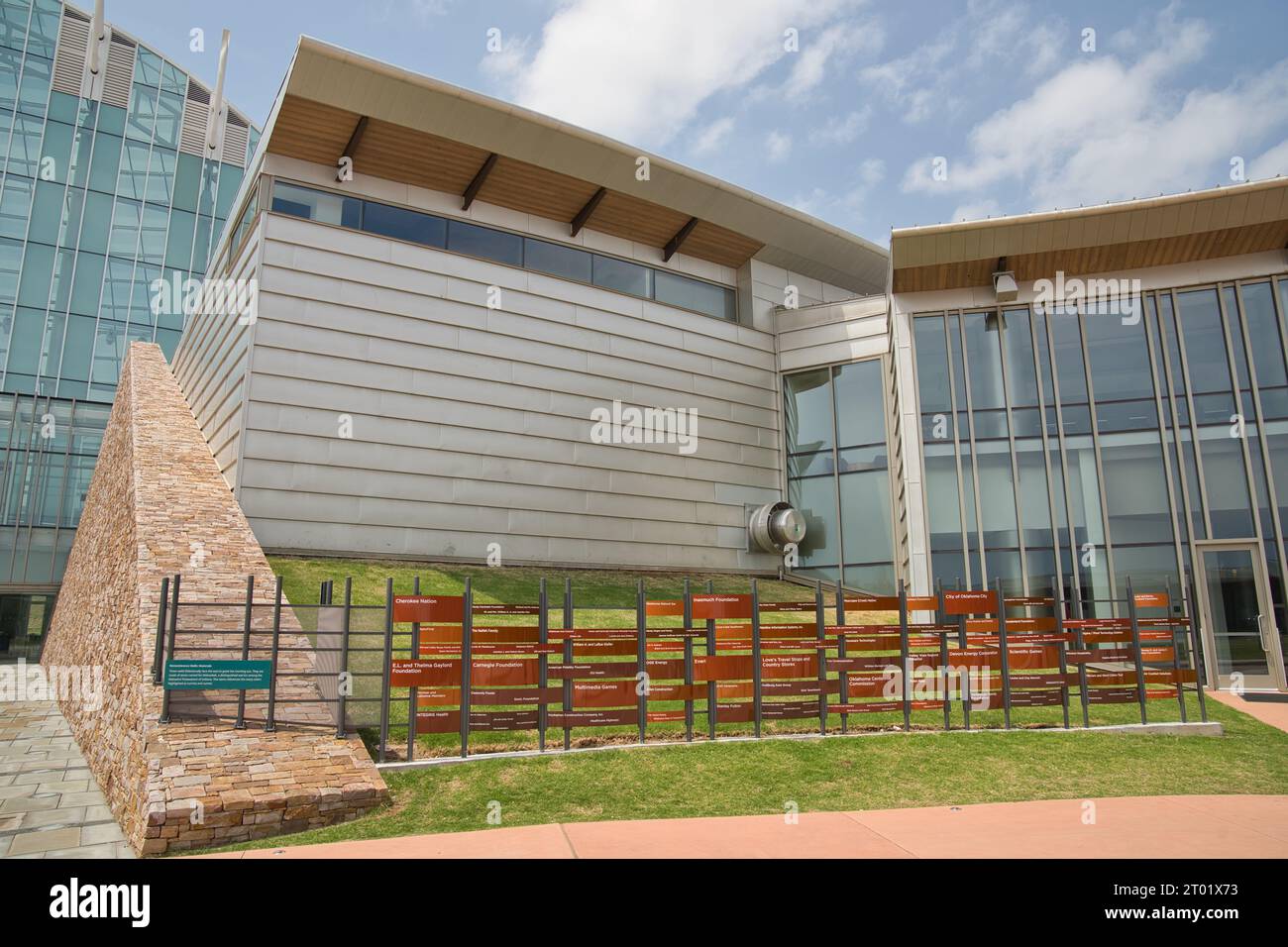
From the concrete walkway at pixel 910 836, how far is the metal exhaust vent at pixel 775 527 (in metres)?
15.6

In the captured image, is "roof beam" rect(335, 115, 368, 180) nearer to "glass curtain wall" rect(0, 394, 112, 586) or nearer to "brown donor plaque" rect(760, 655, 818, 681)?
"brown donor plaque" rect(760, 655, 818, 681)

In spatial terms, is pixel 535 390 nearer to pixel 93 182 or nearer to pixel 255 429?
pixel 255 429

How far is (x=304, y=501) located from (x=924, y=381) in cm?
1421

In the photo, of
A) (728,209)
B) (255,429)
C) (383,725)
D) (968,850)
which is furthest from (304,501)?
(968,850)

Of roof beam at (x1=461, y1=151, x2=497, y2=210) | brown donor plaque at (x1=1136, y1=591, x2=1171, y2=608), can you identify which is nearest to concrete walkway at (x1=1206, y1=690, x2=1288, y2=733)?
brown donor plaque at (x1=1136, y1=591, x2=1171, y2=608)

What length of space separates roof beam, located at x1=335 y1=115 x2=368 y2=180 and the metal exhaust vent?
13849 mm

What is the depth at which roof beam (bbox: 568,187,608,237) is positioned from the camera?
22.3 metres

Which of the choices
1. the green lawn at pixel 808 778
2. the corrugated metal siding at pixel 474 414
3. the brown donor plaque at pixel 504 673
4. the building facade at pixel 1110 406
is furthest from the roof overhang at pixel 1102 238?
the brown donor plaque at pixel 504 673

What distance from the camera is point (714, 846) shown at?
624 centimetres

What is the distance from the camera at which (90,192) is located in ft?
139

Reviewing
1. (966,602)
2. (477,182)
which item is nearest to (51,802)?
(966,602)

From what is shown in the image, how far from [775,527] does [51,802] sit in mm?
17981

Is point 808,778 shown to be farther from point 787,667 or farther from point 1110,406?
point 1110,406

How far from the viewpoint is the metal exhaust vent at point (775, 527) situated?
23234 mm
